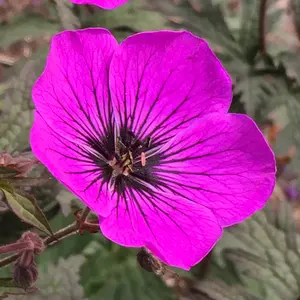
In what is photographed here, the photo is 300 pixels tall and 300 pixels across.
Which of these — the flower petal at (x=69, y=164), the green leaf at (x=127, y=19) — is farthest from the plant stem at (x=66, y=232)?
the green leaf at (x=127, y=19)

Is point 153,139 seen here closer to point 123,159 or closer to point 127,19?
point 123,159

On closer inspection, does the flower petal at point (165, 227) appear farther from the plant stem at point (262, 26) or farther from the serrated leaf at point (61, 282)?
the plant stem at point (262, 26)

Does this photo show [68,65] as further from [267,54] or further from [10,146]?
[267,54]

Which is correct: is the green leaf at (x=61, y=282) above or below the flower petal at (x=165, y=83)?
below

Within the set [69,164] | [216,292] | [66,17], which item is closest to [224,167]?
[69,164]

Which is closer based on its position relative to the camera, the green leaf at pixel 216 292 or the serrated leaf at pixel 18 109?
the serrated leaf at pixel 18 109

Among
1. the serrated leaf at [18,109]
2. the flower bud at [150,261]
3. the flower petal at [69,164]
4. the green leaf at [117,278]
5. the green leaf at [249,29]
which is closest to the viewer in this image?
the flower petal at [69,164]

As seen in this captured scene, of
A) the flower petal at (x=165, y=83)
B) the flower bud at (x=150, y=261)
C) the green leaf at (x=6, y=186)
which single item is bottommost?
the flower bud at (x=150, y=261)
